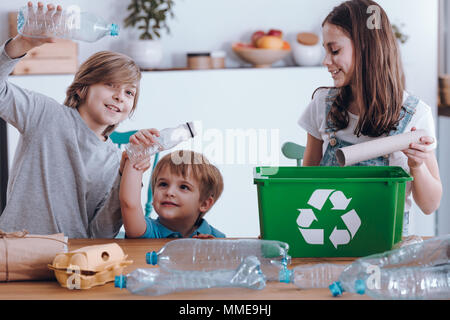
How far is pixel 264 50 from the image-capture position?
9.49 feet

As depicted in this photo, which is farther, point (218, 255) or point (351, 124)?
point (351, 124)

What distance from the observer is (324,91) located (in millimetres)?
1601

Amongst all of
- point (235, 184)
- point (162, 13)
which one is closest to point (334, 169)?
point (235, 184)

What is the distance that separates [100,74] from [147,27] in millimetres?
1489

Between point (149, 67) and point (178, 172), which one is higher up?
point (149, 67)

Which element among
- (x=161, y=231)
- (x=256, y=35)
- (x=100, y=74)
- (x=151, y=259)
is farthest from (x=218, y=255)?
(x=256, y=35)

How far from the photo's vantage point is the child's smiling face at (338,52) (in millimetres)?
1401

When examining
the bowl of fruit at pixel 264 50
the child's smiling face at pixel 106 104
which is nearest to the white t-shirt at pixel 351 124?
the child's smiling face at pixel 106 104

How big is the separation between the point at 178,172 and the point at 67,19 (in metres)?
0.45

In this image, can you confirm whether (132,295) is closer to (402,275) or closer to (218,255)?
(218,255)

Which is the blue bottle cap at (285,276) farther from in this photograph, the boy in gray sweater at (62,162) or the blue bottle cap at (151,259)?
the boy in gray sweater at (62,162)
